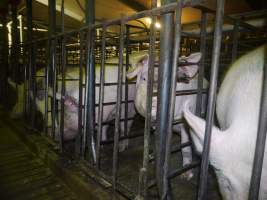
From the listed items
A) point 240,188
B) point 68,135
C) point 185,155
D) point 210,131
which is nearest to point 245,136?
point 210,131

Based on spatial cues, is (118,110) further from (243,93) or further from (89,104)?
(243,93)

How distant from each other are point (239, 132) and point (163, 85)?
0.59 metres

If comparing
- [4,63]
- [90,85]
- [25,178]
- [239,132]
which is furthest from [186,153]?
[4,63]

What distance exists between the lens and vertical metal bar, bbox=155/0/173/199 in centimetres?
162

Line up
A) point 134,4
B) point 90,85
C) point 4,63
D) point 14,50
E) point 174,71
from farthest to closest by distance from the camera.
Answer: point 134,4 → point 4,63 → point 14,50 → point 90,85 → point 174,71

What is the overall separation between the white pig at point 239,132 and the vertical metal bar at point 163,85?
0.25 meters

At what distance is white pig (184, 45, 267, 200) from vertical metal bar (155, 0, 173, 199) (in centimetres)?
25

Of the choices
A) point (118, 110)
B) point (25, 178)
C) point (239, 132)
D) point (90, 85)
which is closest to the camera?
point (239, 132)

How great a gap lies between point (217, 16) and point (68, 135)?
8.41 feet

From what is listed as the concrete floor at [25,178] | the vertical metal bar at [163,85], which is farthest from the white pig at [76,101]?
the vertical metal bar at [163,85]

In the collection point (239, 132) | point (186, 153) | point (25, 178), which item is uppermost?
point (239, 132)

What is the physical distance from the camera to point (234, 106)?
4.44 feet

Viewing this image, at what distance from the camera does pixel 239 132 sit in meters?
1.25

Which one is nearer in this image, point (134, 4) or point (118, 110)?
point (118, 110)
